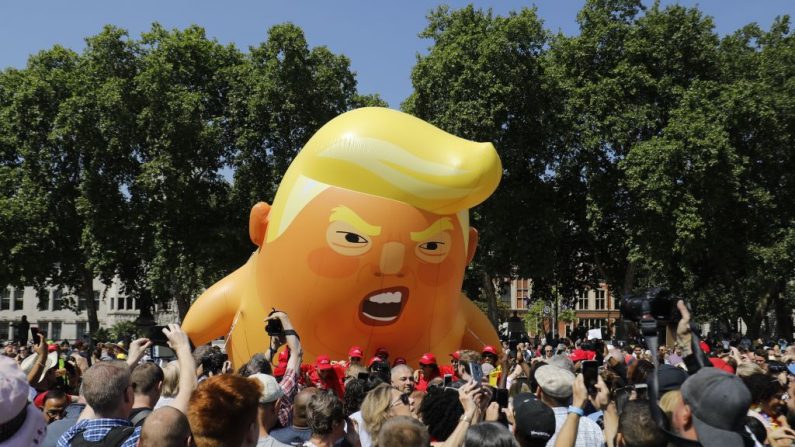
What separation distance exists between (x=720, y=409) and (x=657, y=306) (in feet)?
3.93

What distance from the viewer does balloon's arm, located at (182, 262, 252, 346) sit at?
13992mm

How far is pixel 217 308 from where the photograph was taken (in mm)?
13992

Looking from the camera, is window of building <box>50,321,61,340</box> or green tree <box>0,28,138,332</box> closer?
green tree <box>0,28,138,332</box>

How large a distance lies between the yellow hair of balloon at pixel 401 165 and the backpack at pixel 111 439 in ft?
27.0

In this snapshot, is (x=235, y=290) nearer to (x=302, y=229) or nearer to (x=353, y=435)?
(x=302, y=229)

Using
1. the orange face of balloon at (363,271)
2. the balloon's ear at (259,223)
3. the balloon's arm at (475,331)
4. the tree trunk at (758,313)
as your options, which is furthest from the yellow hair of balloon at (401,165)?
the tree trunk at (758,313)

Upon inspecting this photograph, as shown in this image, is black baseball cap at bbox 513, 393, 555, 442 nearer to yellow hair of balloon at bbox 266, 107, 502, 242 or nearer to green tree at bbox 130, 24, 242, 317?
yellow hair of balloon at bbox 266, 107, 502, 242

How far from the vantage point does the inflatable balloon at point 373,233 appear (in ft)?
39.0

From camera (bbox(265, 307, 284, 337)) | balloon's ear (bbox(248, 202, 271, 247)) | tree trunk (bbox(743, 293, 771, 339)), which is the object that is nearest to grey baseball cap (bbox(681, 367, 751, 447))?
camera (bbox(265, 307, 284, 337))

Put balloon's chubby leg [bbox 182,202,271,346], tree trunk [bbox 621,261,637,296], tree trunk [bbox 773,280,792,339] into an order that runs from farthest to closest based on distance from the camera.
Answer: tree trunk [bbox 773,280,792,339], tree trunk [bbox 621,261,637,296], balloon's chubby leg [bbox 182,202,271,346]

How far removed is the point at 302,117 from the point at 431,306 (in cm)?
1863

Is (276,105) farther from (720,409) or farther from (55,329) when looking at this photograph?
(55,329)

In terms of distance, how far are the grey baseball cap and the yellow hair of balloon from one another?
871 cm

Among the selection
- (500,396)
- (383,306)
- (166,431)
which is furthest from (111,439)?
(383,306)
